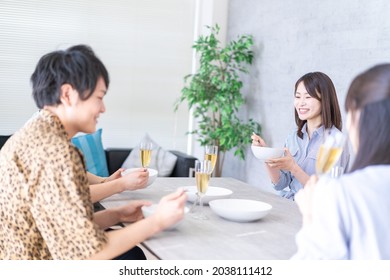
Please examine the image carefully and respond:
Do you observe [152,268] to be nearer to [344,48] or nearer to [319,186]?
[319,186]

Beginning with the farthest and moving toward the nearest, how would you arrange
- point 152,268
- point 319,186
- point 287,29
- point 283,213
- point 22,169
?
point 287,29, point 283,213, point 152,268, point 22,169, point 319,186

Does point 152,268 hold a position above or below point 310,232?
below

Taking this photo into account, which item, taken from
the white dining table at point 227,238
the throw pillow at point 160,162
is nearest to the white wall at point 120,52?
the throw pillow at point 160,162

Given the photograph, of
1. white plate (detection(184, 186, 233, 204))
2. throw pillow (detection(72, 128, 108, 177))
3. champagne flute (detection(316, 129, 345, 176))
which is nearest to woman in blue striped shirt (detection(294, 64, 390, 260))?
champagne flute (detection(316, 129, 345, 176))

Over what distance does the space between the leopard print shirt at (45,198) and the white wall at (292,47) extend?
219cm

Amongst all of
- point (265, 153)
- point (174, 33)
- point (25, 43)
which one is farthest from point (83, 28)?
point (265, 153)

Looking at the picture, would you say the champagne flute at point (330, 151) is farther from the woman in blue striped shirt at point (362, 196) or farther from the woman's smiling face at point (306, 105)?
the woman's smiling face at point (306, 105)

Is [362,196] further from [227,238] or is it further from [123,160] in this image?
[123,160]

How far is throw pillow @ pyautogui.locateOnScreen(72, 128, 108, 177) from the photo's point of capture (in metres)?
3.62

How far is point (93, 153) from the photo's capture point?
145 inches

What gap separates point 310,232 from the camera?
3.36ft

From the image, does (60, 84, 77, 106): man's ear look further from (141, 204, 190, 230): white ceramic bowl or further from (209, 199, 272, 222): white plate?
(209, 199, 272, 222): white plate

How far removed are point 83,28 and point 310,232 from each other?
3.71 meters

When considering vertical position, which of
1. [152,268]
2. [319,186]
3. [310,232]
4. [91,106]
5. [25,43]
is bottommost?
[152,268]
